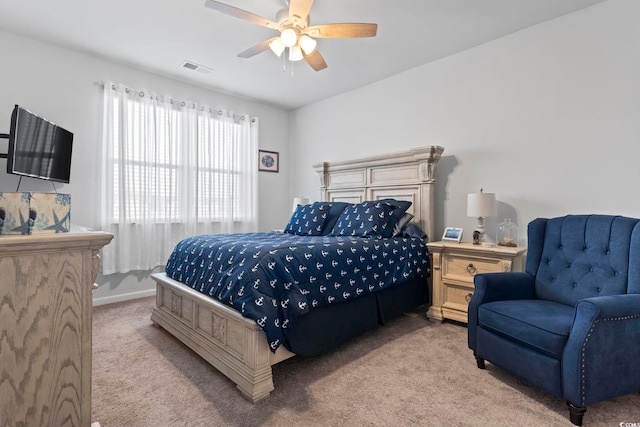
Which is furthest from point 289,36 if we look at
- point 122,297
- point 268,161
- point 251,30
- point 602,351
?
point 122,297

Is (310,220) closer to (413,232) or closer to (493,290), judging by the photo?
(413,232)

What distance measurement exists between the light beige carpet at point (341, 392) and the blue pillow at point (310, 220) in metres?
1.31

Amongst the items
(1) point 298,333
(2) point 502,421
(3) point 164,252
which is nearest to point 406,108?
(1) point 298,333

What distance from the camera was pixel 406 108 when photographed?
3834mm

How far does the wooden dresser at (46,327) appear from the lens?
967 mm

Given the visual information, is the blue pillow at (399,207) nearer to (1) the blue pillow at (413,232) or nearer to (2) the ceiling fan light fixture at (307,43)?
(1) the blue pillow at (413,232)

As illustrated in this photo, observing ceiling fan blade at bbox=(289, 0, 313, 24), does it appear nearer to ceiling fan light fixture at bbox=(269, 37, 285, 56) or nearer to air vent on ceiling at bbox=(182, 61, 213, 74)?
ceiling fan light fixture at bbox=(269, 37, 285, 56)

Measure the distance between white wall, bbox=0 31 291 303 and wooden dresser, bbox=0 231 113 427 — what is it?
2.76 meters

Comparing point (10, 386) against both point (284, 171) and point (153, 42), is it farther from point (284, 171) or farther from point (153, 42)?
point (284, 171)

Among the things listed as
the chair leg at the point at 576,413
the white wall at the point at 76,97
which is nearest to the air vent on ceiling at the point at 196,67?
the white wall at the point at 76,97

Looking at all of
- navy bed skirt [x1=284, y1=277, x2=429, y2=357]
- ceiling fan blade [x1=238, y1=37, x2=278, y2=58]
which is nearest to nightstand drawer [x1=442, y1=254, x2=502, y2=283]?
navy bed skirt [x1=284, y1=277, x2=429, y2=357]

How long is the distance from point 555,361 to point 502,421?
418mm

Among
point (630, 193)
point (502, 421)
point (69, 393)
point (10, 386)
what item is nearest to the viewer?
point (10, 386)

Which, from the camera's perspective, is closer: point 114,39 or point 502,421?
point 502,421
